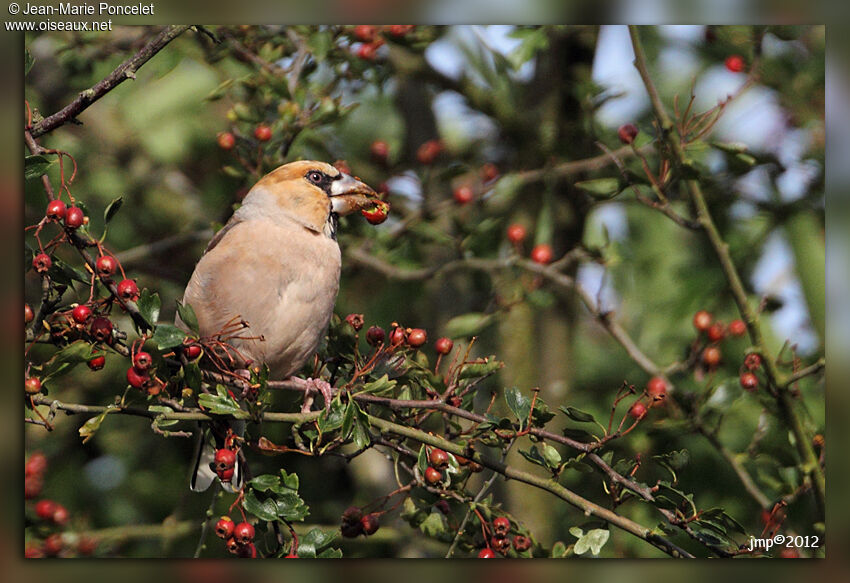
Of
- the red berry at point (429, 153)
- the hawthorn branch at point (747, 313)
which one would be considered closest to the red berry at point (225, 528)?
the hawthorn branch at point (747, 313)

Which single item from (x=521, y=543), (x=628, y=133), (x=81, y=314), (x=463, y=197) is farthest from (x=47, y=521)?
(x=628, y=133)

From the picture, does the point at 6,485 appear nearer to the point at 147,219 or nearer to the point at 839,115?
the point at 147,219

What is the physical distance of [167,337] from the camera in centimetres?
254

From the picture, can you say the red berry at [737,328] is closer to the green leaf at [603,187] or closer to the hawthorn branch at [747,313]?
the hawthorn branch at [747,313]

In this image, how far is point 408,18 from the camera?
3.61 metres

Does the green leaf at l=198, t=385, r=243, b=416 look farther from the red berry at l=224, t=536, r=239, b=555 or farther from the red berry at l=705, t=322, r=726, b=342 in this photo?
the red berry at l=705, t=322, r=726, b=342

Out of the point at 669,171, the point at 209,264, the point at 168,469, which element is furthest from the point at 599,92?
the point at 168,469

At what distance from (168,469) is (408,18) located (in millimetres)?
2780

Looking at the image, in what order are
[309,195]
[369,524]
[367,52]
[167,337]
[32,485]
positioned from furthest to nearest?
[367,52]
[309,195]
[32,485]
[369,524]
[167,337]

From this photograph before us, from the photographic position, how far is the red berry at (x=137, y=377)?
8.58 ft

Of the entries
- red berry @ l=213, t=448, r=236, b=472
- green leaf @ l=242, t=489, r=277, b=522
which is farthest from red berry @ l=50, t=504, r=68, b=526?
green leaf @ l=242, t=489, r=277, b=522

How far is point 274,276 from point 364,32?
4.13 feet

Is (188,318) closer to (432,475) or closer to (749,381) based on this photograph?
(432,475)

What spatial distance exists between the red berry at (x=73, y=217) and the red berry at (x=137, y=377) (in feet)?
1.46
